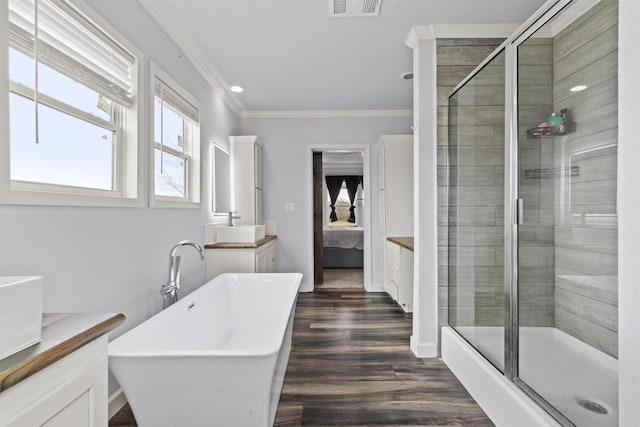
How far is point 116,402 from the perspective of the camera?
1.88m

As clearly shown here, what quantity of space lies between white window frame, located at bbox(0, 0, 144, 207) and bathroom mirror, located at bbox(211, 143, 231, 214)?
4.63 ft

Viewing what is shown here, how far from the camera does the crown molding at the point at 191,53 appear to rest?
2.22 metres

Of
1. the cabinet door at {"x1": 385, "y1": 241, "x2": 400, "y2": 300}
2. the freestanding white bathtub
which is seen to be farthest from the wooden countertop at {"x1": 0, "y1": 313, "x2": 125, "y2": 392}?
the cabinet door at {"x1": 385, "y1": 241, "x2": 400, "y2": 300}

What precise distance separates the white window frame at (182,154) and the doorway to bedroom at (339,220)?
2.00 m

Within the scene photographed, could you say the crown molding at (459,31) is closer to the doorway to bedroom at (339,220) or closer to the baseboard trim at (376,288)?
the doorway to bedroom at (339,220)

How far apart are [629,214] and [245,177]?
3.68 m

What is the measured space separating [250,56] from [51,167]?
1938mm

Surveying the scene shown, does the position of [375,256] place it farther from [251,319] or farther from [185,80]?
[185,80]

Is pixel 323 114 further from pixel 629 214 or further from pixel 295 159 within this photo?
pixel 629 214

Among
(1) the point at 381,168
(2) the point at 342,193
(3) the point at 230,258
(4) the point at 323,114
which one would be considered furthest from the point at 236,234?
(2) the point at 342,193

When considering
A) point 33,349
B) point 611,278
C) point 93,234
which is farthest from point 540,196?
point 93,234

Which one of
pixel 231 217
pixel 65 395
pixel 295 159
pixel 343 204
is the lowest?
pixel 65 395

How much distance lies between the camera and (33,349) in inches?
28.4

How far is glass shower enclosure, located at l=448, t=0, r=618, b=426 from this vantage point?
1.49 metres
